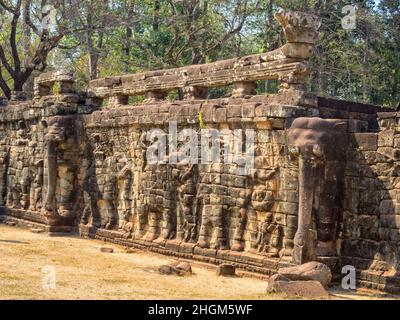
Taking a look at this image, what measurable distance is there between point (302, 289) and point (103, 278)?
9.80 ft

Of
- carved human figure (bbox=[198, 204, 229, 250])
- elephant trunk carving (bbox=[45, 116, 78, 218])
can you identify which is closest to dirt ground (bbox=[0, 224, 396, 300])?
carved human figure (bbox=[198, 204, 229, 250])

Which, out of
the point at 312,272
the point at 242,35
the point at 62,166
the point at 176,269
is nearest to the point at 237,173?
the point at 176,269

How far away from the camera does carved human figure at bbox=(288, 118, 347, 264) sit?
34.6 feet

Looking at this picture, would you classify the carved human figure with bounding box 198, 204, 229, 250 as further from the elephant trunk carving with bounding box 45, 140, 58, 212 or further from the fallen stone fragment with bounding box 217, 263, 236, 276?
the elephant trunk carving with bounding box 45, 140, 58, 212

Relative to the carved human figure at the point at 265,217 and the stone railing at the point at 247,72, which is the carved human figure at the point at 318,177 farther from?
the stone railing at the point at 247,72

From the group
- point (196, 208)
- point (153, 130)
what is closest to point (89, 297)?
point (196, 208)

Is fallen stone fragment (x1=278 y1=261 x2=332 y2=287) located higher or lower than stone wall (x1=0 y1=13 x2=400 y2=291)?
lower

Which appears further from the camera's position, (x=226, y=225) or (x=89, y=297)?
(x=226, y=225)

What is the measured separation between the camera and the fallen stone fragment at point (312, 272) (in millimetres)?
9809

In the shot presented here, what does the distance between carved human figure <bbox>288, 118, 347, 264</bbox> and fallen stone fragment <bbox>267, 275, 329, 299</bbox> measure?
1.00 meters

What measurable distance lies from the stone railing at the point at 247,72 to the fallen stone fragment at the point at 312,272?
9.37ft

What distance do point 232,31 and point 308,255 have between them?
44.5 feet

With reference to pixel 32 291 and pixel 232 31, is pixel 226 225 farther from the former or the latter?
pixel 232 31

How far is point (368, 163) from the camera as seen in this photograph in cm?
1056
